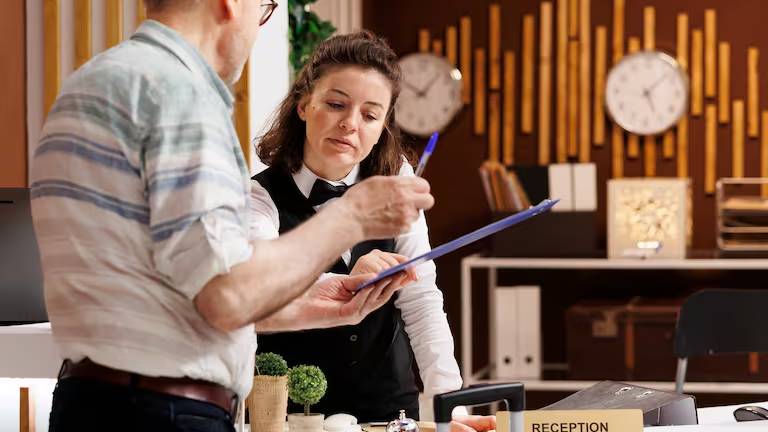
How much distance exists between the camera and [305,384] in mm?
1752

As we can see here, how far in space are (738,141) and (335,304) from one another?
366cm

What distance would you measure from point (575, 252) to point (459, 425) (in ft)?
9.60

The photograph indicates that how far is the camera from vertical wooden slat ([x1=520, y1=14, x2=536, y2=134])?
200 inches

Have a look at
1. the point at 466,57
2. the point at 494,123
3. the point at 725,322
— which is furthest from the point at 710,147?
the point at 725,322

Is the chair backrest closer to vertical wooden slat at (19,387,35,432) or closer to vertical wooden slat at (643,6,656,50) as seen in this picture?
vertical wooden slat at (643,6,656,50)

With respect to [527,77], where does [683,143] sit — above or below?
below

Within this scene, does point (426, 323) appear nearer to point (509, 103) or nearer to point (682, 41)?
point (509, 103)

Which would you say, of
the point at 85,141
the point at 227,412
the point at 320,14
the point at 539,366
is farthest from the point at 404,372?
the point at 320,14

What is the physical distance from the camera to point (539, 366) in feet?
15.2

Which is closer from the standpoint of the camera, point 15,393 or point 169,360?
point 169,360

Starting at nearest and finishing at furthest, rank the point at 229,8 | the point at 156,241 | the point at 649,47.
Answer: the point at 156,241 < the point at 229,8 < the point at 649,47

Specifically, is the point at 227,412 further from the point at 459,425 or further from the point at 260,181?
the point at 260,181

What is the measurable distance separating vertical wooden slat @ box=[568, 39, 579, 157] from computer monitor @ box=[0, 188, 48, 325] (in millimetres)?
3269

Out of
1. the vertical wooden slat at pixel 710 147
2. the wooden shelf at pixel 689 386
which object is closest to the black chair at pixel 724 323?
the wooden shelf at pixel 689 386
